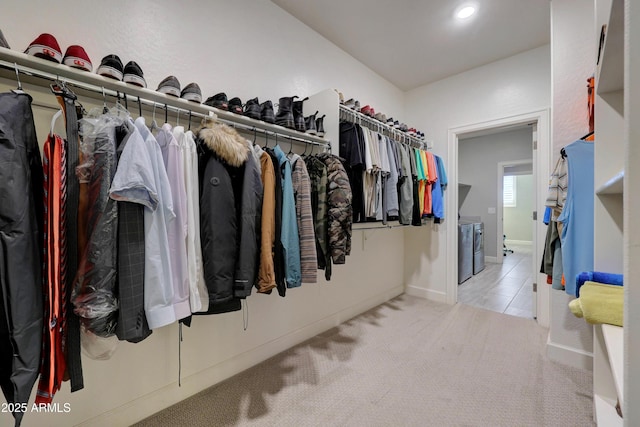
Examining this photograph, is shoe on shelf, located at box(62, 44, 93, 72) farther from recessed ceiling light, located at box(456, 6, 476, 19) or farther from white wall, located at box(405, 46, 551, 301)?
white wall, located at box(405, 46, 551, 301)

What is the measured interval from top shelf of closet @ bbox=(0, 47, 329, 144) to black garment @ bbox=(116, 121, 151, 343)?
0.38 metres

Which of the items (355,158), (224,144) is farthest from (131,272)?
(355,158)

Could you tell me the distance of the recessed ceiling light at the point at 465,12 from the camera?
2.12 meters

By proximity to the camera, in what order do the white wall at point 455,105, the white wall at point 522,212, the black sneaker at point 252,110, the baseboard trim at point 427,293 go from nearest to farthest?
the black sneaker at point 252,110 → the white wall at point 455,105 → the baseboard trim at point 427,293 → the white wall at point 522,212

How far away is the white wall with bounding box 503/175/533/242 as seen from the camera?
8.01 metres

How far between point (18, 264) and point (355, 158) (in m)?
1.88

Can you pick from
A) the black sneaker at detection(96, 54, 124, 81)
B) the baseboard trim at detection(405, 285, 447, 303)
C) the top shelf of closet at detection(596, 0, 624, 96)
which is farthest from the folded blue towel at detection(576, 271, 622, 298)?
the baseboard trim at detection(405, 285, 447, 303)

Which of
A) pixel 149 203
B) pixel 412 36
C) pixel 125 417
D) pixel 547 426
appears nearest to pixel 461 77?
pixel 412 36

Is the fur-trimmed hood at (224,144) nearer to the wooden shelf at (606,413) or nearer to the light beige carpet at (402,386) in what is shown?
the light beige carpet at (402,386)

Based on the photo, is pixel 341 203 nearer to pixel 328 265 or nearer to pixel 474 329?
pixel 328 265

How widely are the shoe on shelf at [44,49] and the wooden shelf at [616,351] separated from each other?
2012mm

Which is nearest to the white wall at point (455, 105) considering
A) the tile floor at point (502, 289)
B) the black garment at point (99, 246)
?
the tile floor at point (502, 289)

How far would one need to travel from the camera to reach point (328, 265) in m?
1.78

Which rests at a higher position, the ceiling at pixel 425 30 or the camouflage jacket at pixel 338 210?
the ceiling at pixel 425 30
